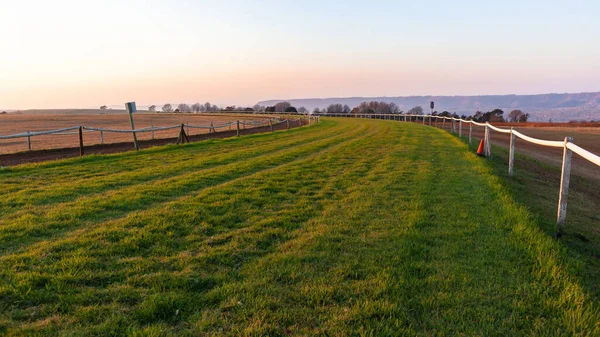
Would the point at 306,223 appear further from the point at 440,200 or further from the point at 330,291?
the point at 440,200

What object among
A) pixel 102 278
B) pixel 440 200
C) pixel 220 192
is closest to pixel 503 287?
pixel 440 200

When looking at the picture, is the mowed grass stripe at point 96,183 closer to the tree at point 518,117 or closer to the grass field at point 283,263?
the grass field at point 283,263

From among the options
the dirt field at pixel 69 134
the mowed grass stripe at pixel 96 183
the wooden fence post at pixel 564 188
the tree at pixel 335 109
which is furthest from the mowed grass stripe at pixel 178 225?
the tree at pixel 335 109

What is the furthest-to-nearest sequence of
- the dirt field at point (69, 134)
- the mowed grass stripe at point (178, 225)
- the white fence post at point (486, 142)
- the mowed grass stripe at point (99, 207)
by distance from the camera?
the dirt field at point (69, 134) → the white fence post at point (486, 142) → the mowed grass stripe at point (99, 207) → the mowed grass stripe at point (178, 225)

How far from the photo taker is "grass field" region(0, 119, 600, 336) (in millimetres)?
2895

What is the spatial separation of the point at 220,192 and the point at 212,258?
126 inches

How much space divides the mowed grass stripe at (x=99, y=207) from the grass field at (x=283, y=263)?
0.03 meters

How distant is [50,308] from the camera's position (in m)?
3.03

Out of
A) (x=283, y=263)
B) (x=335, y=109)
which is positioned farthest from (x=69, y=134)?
(x=335, y=109)

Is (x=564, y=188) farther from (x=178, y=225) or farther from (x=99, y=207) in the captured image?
(x=99, y=207)

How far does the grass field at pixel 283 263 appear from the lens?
2.89 metres

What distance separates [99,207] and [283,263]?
3.79m

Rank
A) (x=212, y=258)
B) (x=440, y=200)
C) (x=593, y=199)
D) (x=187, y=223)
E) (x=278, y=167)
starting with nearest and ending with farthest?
1. (x=212, y=258)
2. (x=187, y=223)
3. (x=440, y=200)
4. (x=593, y=199)
5. (x=278, y=167)

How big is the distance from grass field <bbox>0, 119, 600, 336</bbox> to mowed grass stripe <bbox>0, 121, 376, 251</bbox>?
0.03m
